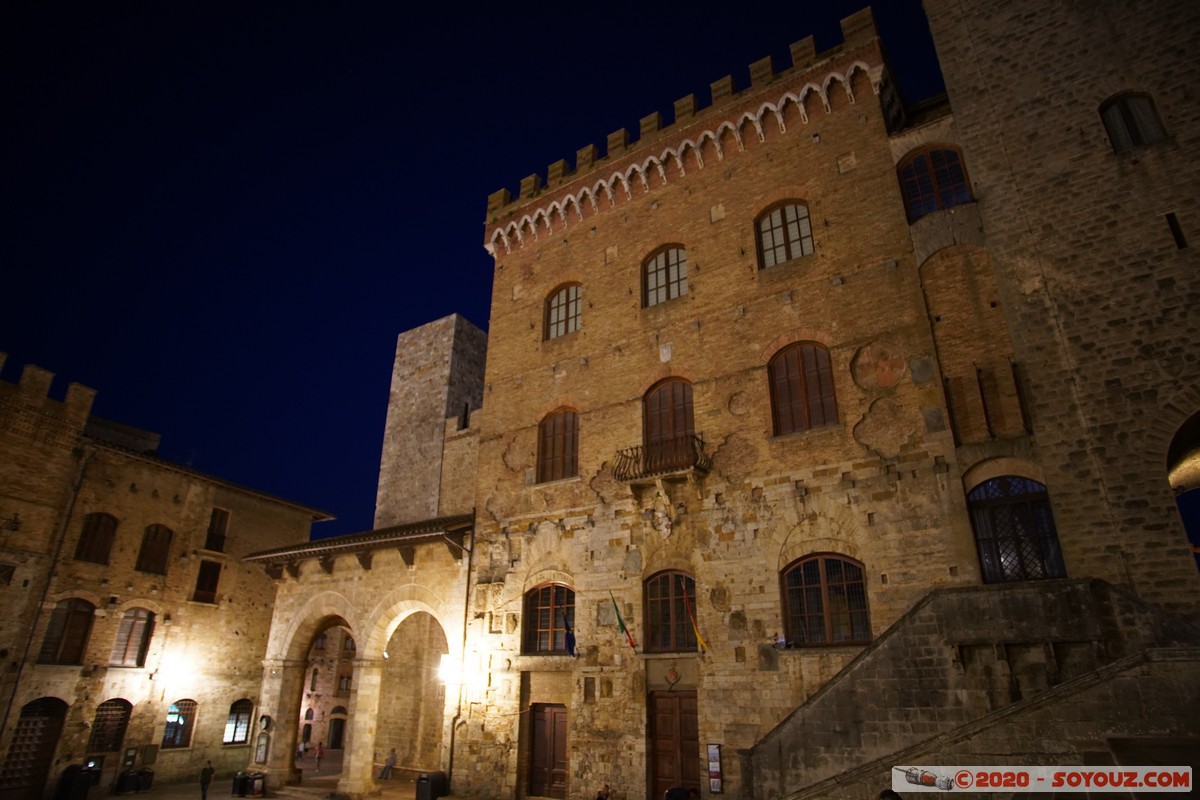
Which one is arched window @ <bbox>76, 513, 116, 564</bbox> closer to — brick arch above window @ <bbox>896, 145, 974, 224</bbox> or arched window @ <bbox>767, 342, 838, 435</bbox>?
arched window @ <bbox>767, 342, 838, 435</bbox>

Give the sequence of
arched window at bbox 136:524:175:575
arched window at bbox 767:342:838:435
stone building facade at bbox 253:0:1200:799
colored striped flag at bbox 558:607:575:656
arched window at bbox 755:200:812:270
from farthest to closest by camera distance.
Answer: arched window at bbox 136:524:175:575 → colored striped flag at bbox 558:607:575:656 → arched window at bbox 755:200:812:270 → arched window at bbox 767:342:838:435 → stone building facade at bbox 253:0:1200:799

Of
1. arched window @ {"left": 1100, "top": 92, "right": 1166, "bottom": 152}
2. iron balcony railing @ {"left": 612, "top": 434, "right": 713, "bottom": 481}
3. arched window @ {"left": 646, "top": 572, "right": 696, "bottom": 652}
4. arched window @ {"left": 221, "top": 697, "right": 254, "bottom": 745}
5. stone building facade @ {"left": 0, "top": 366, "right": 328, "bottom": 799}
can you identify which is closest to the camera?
arched window @ {"left": 1100, "top": 92, "right": 1166, "bottom": 152}

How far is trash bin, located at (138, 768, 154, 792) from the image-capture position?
1919 cm

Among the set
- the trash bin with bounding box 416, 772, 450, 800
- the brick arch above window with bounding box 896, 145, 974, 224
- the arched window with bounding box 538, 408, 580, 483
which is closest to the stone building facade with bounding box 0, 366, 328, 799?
the trash bin with bounding box 416, 772, 450, 800

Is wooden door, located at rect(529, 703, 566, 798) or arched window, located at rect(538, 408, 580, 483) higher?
arched window, located at rect(538, 408, 580, 483)

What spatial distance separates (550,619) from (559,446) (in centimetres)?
428

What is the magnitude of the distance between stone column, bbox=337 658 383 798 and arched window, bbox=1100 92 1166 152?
19984 mm

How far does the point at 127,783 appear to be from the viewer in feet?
62.2

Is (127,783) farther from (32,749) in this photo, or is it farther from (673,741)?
(673,741)

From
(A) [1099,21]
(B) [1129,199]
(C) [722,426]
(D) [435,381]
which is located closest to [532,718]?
(C) [722,426]

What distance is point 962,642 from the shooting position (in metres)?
9.41

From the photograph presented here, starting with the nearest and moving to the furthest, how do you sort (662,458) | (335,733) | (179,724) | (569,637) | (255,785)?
(662,458)
(569,637)
(255,785)
(179,724)
(335,733)

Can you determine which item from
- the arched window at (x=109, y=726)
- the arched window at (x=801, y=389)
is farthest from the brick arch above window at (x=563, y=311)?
the arched window at (x=109, y=726)

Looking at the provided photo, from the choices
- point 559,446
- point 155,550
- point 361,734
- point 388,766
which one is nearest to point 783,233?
point 559,446
